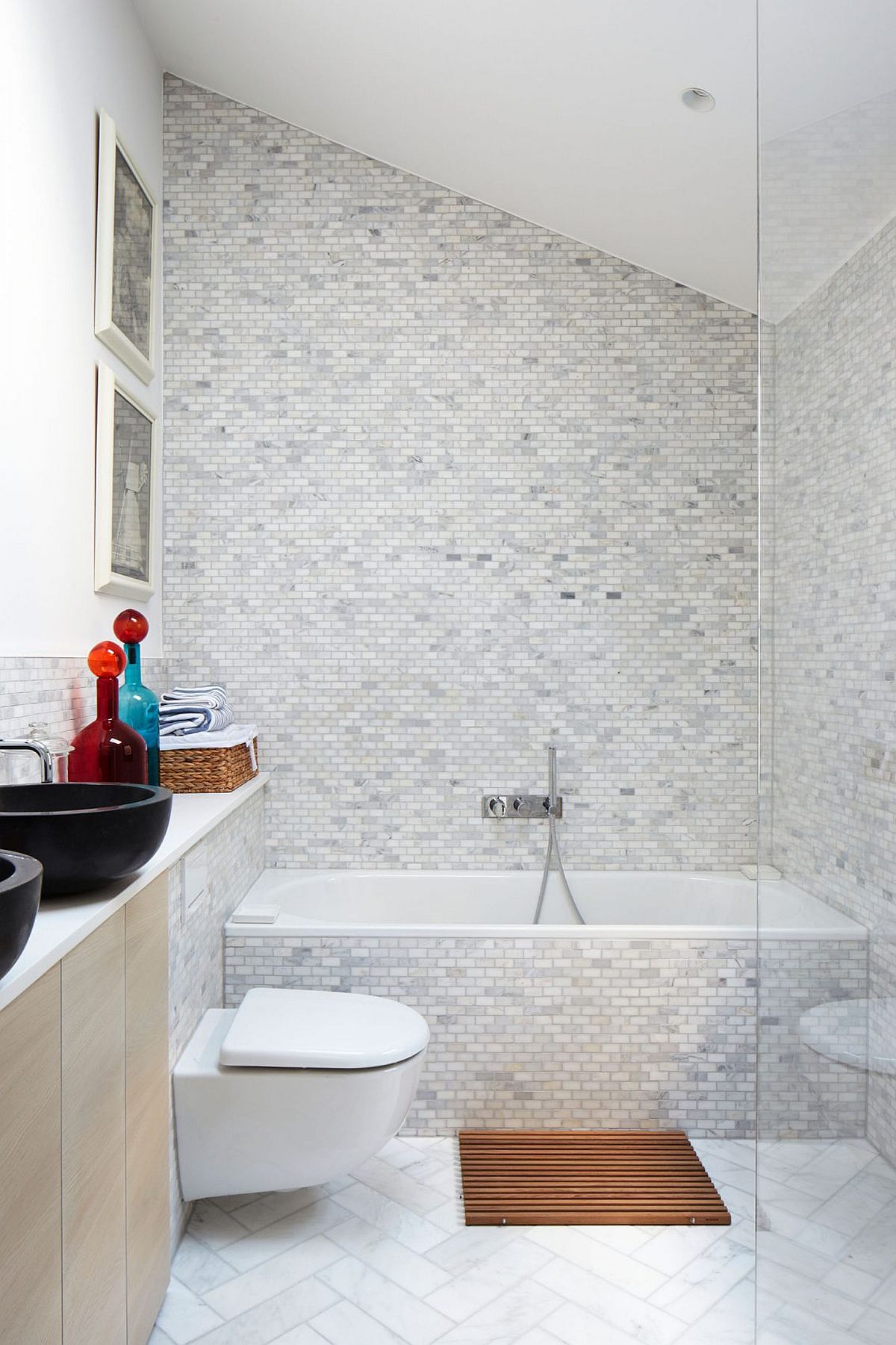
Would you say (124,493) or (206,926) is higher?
(124,493)

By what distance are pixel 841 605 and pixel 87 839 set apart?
114 centimetres

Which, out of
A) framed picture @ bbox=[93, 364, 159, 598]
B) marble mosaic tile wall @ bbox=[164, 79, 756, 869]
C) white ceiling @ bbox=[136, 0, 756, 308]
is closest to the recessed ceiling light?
white ceiling @ bbox=[136, 0, 756, 308]

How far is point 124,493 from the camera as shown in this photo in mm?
2988

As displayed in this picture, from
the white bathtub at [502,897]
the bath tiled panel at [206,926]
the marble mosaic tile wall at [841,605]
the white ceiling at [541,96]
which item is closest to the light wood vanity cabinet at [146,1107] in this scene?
the bath tiled panel at [206,926]

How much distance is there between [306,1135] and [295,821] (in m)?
1.45

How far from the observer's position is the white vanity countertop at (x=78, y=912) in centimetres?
118

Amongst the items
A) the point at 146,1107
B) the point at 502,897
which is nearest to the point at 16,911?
the point at 146,1107

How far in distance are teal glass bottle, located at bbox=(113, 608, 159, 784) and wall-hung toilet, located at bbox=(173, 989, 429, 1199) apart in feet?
2.58

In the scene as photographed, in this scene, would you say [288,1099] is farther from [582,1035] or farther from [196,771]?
[196,771]

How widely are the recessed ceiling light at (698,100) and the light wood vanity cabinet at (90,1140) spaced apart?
2410 millimetres

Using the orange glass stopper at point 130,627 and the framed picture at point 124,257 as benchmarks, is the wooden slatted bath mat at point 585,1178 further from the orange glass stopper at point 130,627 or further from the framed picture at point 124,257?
the framed picture at point 124,257

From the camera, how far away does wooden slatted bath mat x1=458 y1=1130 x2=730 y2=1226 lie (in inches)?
92.4

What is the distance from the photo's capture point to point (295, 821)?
3512mm

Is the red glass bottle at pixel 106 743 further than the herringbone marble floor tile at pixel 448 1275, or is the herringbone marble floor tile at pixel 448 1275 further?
the red glass bottle at pixel 106 743
